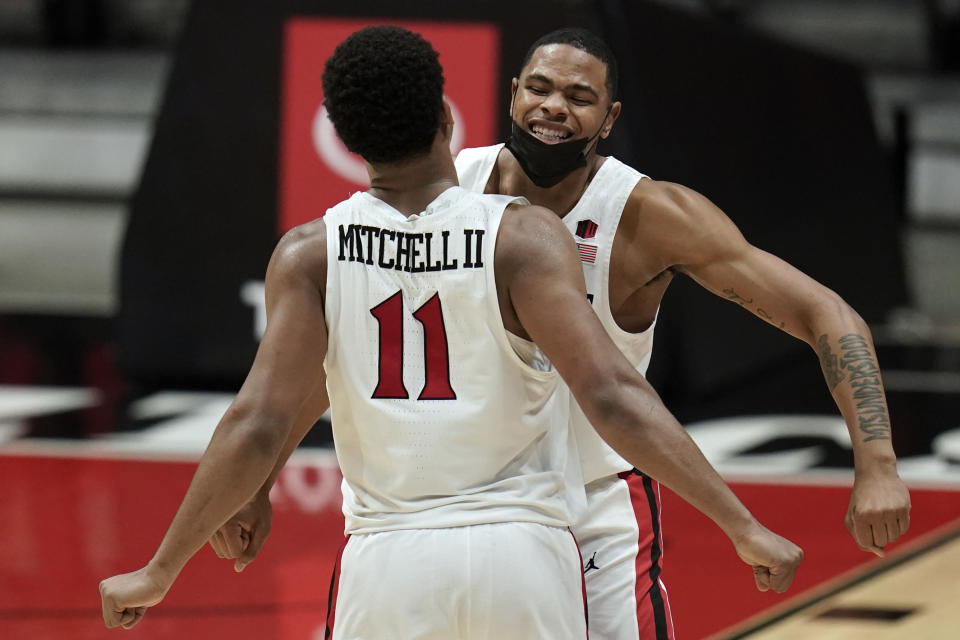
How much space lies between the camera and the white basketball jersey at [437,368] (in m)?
2.30

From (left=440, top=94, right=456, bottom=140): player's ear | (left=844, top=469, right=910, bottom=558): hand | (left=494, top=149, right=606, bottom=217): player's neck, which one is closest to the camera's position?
(left=440, top=94, right=456, bottom=140): player's ear

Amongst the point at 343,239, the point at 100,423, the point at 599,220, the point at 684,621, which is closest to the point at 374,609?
the point at 343,239

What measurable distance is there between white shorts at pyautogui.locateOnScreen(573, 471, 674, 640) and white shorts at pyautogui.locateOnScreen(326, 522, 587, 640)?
65 centimetres

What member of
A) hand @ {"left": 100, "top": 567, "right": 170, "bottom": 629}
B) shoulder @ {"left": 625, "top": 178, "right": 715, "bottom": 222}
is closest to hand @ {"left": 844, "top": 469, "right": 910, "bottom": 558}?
shoulder @ {"left": 625, "top": 178, "right": 715, "bottom": 222}

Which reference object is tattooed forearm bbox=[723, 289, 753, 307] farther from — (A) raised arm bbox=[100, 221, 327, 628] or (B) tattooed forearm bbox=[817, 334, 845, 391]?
(A) raised arm bbox=[100, 221, 327, 628]

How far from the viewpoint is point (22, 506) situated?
6176mm

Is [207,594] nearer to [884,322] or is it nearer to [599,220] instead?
[599,220]

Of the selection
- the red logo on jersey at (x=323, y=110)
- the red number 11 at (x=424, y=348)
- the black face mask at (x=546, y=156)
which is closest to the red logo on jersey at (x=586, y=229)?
the black face mask at (x=546, y=156)

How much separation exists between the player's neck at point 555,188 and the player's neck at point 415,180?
828 millimetres

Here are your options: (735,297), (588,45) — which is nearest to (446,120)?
(588,45)

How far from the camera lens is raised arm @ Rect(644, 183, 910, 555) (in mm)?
2662

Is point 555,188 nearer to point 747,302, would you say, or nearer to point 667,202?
point 667,202

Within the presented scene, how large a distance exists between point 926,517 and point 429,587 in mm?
4400

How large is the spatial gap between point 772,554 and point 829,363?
2.38 ft
